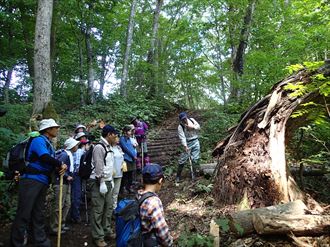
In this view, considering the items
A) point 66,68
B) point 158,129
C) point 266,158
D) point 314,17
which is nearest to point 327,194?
point 266,158

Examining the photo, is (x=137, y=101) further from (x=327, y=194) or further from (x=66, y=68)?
(x=327, y=194)

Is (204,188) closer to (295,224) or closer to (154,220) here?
(295,224)

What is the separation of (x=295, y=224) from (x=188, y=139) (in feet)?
16.8

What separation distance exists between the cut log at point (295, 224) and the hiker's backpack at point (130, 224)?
7.23ft

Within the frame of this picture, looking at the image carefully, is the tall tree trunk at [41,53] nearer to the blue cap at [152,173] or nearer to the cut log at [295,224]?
the blue cap at [152,173]

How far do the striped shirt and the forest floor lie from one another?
1.66 metres

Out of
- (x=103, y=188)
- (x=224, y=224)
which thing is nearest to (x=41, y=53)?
(x=103, y=188)

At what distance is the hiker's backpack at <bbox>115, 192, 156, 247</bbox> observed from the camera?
10.3 feet

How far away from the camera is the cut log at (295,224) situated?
172 inches

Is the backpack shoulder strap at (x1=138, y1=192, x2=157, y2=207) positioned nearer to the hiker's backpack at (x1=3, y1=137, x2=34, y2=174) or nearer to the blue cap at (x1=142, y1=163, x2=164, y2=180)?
the blue cap at (x1=142, y1=163, x2=164, y2=180)

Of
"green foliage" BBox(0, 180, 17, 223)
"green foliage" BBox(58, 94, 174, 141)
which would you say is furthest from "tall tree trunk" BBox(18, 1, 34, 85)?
"green foliage" BBox(0, 180, 17, 223)

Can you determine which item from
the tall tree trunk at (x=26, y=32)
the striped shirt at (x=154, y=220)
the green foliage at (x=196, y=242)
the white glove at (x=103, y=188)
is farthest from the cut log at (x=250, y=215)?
the tall tree trunk at (x=26, y=32)

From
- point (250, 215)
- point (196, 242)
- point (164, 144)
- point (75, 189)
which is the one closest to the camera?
point (196, 242)

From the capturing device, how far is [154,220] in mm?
3172
